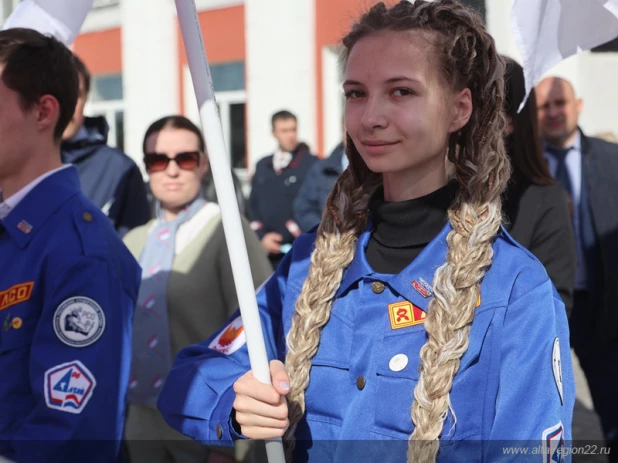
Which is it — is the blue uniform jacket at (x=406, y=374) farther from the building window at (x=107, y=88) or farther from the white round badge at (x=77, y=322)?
the building window at (x=107, y=88)

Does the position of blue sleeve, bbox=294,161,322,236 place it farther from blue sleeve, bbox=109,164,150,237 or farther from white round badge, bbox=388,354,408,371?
white round badge, bbox=388,354,408,371

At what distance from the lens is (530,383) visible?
167cm

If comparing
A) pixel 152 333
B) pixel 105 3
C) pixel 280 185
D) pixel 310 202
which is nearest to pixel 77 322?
pixel 152 333

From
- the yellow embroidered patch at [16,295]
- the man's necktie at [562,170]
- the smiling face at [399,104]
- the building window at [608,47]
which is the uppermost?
the building window at [608,47]

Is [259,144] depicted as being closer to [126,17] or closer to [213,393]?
[126,17]

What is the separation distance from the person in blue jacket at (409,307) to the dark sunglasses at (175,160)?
1814 millimetres

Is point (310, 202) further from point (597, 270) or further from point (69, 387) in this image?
point (69, 387)

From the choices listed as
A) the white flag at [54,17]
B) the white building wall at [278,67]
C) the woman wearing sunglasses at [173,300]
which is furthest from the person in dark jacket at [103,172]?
the white building wall at [278,67]

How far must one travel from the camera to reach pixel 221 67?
13.2 metres

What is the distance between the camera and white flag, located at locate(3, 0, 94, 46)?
8.05 feet

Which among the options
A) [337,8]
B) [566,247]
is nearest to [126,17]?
[337,8]

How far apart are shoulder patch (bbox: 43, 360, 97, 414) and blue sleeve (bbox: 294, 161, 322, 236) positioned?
4.07 m

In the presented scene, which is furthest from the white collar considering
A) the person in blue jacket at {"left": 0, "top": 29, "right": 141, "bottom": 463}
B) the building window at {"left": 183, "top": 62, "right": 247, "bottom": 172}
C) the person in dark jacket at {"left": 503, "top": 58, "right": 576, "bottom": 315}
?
the building window at {"left": 183, "top": 62, "right": 247, "bottom": 172}

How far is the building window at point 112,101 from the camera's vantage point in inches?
587
